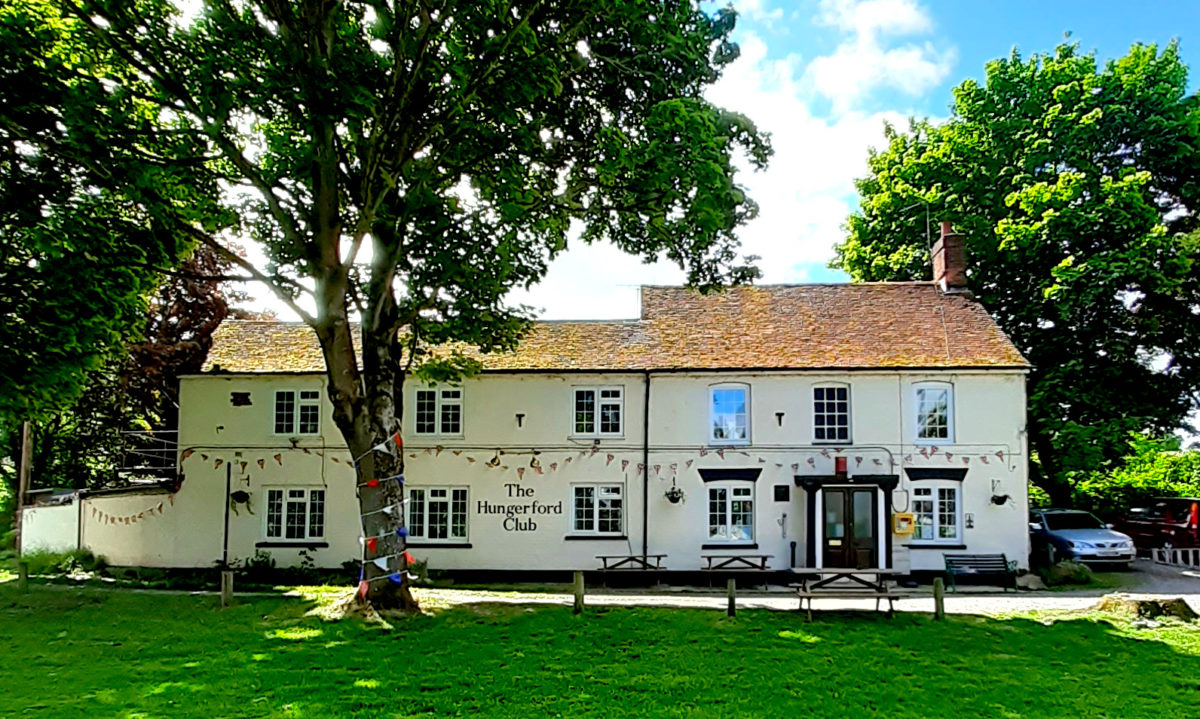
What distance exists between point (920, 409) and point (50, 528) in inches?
994

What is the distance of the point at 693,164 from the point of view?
12.9m

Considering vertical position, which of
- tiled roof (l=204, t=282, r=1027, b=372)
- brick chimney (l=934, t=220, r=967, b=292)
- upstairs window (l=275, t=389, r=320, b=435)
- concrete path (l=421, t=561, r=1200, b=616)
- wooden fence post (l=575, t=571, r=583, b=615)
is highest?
brick chimney (l=934, t=220, r=967, b=292)

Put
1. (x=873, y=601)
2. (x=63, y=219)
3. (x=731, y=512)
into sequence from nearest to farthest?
(x=63, y=219) → (x=873, y=601) → (x=731, y=512)

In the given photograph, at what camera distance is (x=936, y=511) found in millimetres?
21766

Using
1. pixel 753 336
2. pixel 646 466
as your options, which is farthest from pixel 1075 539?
pixel 646 466

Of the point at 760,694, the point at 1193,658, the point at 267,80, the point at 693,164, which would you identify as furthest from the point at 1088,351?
the point at 267,80

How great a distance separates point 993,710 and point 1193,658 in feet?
15.9

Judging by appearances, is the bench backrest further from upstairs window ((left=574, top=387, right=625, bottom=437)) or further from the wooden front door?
upstairs window ((left=574, top=387, right=625, bottom=437))

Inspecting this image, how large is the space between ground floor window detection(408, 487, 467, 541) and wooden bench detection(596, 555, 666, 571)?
3.94 m

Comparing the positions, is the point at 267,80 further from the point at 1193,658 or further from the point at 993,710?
the point at 1193,658

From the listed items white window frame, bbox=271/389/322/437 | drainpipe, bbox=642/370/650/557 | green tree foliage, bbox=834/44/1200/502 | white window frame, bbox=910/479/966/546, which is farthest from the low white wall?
green tree foliage, bbox=834/44/1200/502

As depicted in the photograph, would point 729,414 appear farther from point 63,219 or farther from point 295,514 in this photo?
point 63,219

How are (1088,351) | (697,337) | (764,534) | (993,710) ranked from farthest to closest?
(1088,351) < (697,337) < (764,534) < (993,710)

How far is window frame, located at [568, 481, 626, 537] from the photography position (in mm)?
22078
